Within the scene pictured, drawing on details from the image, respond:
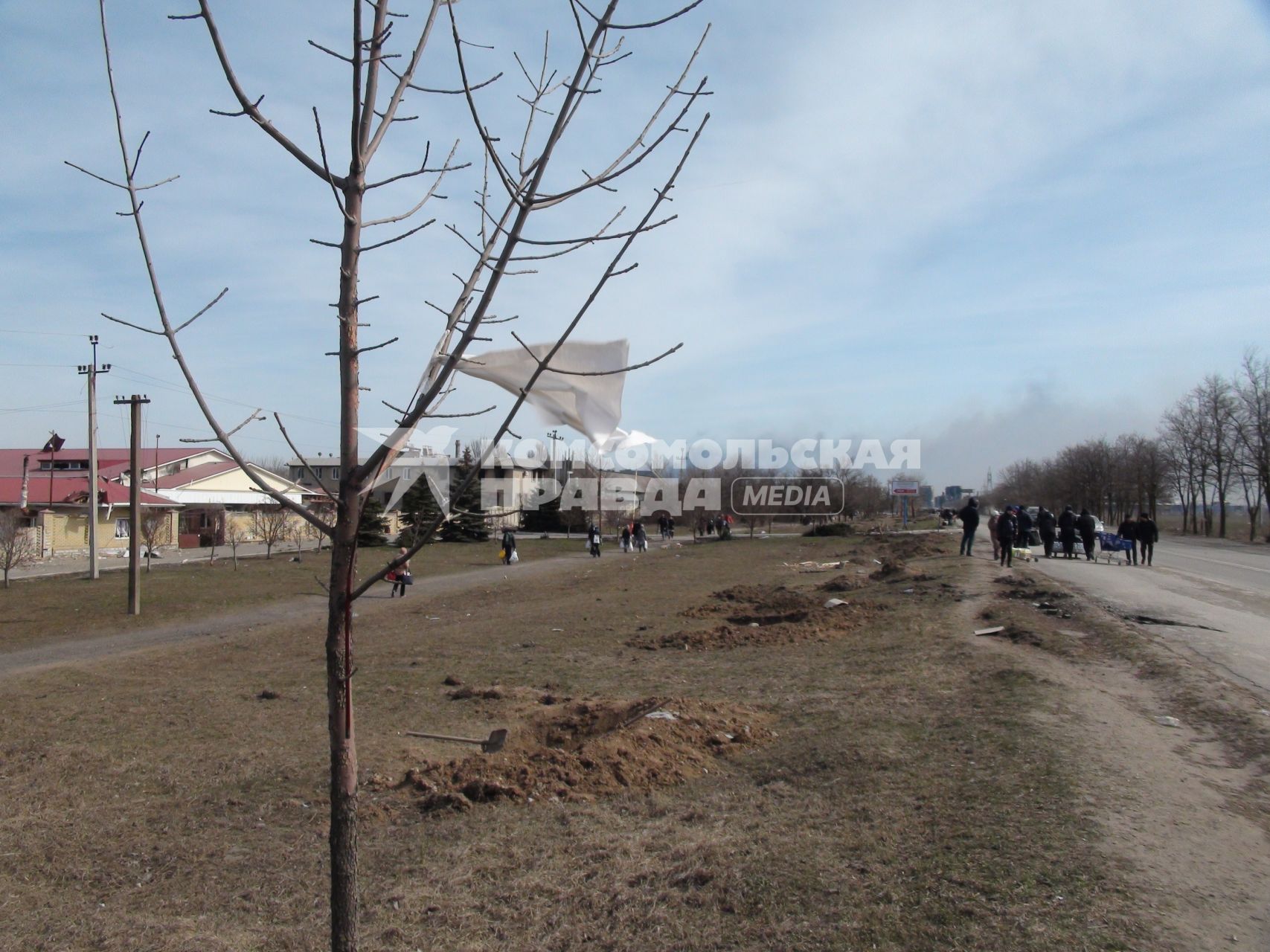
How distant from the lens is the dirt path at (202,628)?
12625mm

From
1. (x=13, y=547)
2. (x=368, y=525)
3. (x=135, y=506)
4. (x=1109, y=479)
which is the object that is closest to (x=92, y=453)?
(x=13, y=547)

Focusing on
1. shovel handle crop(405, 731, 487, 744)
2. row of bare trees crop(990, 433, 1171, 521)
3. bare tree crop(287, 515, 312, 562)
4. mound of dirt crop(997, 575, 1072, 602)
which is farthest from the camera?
row of bare trees crop(990, 433, 1171, 521)

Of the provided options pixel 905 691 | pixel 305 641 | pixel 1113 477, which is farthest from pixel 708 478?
pixel 905 691

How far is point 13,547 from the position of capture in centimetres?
2403

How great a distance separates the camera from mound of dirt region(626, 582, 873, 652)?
12.0 m

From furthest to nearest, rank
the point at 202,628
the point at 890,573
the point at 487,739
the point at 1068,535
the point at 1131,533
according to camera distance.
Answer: the point at 1068,535, the point at 1131,533, the point at 890,573, the point at 202,628, the point at 487,739

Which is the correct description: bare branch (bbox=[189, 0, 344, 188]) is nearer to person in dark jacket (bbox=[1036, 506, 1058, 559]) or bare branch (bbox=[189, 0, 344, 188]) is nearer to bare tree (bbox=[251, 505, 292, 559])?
person in dark jacket (bbox=[1036, 506, 1058, 559])

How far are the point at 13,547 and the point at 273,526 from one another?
10578 millimetres

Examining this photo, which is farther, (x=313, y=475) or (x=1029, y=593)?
(x=1029, y=593)

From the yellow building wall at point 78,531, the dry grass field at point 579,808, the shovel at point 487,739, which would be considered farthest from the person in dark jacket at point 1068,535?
the yellow building wall at point 78,531

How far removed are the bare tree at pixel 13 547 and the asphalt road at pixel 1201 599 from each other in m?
24.9

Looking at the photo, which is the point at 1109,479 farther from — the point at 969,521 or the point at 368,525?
the point at 368,525

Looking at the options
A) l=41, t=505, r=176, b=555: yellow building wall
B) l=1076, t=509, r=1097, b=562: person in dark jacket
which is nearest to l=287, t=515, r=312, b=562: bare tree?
l=41, t=505, r=176, b=555: yellow building wall

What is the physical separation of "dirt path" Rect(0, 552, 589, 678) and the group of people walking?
1418 centimetres
